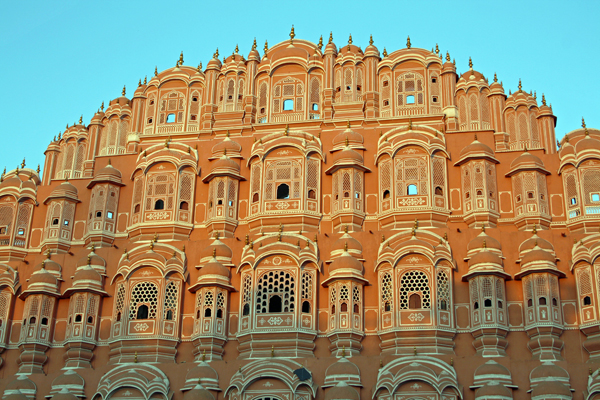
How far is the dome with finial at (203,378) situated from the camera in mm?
29234

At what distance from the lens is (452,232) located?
32.2 meters

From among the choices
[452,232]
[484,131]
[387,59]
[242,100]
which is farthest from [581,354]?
[242,100]

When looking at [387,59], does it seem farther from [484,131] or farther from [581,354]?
[581,354]

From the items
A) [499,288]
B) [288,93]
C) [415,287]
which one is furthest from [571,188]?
[288,93]

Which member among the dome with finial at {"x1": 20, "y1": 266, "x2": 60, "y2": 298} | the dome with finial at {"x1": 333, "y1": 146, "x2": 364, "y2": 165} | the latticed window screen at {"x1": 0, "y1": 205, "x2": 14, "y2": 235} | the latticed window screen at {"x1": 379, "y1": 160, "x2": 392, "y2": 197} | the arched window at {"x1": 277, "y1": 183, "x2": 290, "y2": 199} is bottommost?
the dome with finial at {"x1": 20, "y1": 266, "x2": 60, "y2": 298}

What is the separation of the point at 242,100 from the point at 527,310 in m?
16.1

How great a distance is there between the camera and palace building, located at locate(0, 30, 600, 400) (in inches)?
1164

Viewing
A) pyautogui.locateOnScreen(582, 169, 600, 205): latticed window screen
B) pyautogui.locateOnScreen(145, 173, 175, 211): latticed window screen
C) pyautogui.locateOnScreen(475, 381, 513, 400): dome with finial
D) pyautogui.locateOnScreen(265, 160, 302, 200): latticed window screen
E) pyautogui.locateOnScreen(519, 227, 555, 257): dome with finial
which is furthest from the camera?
pyautogui.locateOnScreen(145, 173, 175, 211): latticed window screen

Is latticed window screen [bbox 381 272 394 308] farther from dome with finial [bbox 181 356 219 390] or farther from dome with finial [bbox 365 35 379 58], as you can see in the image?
dome with finial [bbox 365 35 379 58]

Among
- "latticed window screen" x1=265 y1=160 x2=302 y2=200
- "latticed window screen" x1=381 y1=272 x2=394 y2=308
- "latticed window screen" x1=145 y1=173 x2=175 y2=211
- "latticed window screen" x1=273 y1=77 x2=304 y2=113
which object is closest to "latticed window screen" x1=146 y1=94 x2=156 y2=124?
"latticed window screen" x1=145 y1=173 x2=175 y2=211

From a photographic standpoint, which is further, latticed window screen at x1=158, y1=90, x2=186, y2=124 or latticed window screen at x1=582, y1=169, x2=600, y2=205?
latticed window screen at x1=158, y1=90, x2=186, y2=124

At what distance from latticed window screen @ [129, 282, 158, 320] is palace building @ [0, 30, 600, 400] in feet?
0.28

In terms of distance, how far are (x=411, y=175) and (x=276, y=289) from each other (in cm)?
760

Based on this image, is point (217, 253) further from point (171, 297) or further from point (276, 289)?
point (276, 289)
